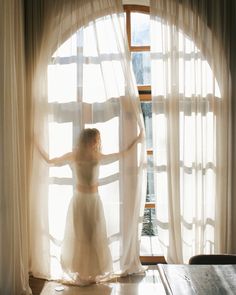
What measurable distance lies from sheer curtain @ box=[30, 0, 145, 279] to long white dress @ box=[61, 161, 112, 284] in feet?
0.27

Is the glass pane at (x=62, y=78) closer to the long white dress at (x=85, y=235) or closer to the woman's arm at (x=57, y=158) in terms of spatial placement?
the woman's arm at (x=57, y=158)

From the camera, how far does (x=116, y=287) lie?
3188 millimetres

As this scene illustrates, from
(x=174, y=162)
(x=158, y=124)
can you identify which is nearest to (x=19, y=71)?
(x=158, y=124)

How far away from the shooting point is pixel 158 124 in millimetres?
3418

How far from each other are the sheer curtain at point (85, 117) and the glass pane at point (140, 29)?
0.27 m

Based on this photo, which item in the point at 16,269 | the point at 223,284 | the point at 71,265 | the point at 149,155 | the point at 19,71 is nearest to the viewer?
the point at 223,284

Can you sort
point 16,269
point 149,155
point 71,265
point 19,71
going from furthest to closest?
point 149,155 < point 71,265 < point 19,71 < point 16,269

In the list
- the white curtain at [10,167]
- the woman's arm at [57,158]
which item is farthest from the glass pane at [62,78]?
the woman's arm at [57,158]

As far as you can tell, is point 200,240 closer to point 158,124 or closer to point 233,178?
point 233,178

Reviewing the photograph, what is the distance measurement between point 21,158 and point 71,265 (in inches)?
41.9

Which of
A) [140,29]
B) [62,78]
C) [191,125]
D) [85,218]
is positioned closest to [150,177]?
[191,125]

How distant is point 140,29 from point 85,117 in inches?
39.9

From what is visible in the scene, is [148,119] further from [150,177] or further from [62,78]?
[62,78]

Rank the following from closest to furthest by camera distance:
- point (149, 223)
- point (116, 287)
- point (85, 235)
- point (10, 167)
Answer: point (10, 167), point (116, 287), point (85, 235), point (149, 223)
